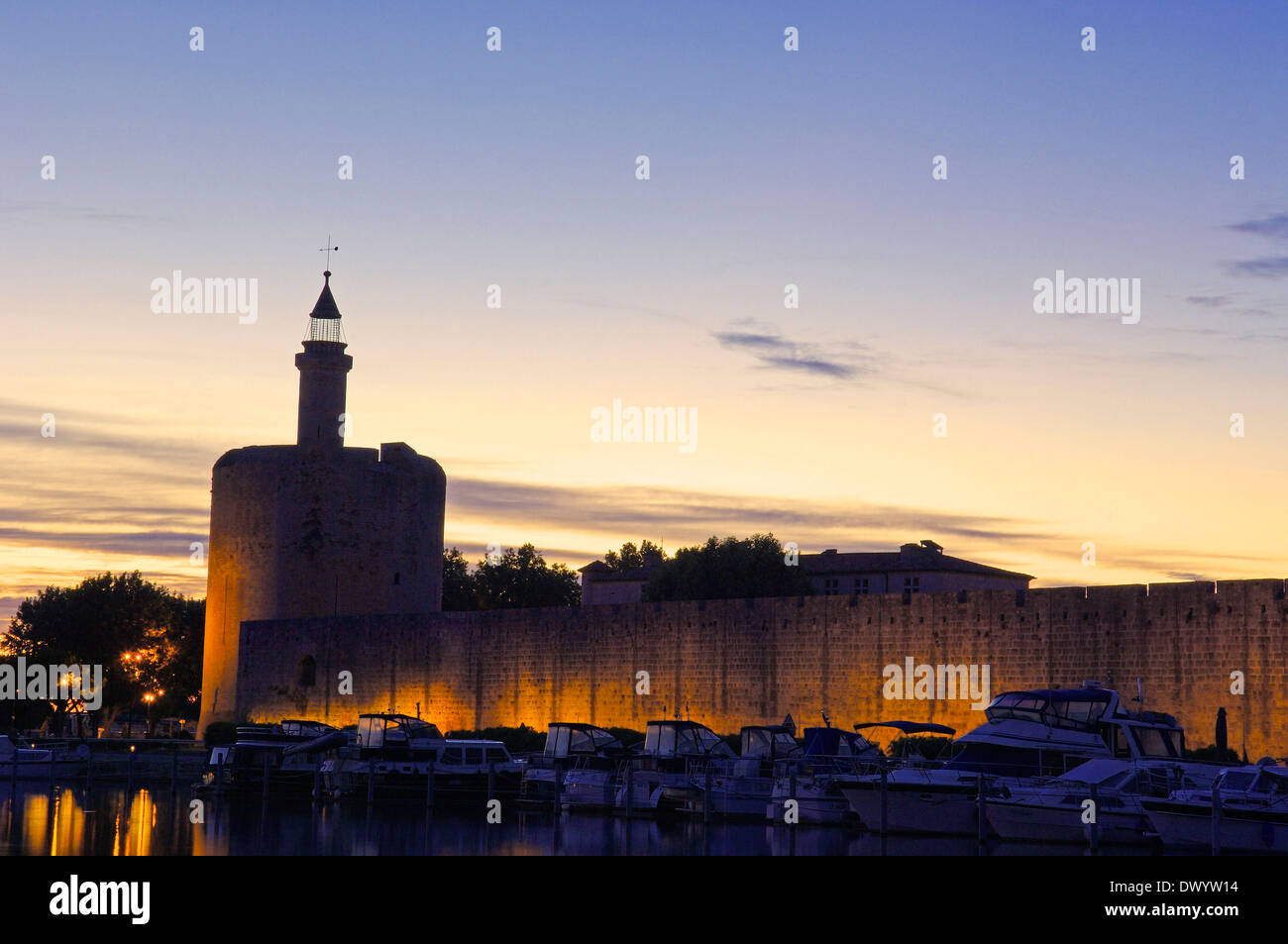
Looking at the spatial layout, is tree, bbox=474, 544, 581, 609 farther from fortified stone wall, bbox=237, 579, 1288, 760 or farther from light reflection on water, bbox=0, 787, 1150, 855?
light reflection on water, bbox=0, 787, 1150, 855

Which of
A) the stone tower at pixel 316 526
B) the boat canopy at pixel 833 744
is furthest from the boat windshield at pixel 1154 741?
the stone tower at pixel 316 526

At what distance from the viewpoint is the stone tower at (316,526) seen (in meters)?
51.2

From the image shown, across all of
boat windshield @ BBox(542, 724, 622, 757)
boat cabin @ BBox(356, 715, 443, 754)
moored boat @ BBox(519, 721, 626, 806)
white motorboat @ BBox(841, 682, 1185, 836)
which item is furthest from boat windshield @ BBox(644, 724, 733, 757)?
white motorboat @ BBox(841, 682, 1185, 836)

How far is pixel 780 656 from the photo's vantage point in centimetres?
3547

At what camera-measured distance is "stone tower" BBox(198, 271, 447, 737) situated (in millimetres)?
51156

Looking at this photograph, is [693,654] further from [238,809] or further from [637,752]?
[238,809]

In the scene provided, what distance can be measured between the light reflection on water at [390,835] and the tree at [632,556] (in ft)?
260

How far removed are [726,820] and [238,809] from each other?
7051 millimetres

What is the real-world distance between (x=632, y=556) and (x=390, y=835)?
87.0 m

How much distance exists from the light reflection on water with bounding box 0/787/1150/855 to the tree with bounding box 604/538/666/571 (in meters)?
79.4

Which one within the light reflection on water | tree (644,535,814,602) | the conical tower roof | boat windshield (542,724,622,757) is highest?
the conical tower roof

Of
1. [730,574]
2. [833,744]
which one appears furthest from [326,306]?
[833,744]

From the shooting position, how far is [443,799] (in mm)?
26672
